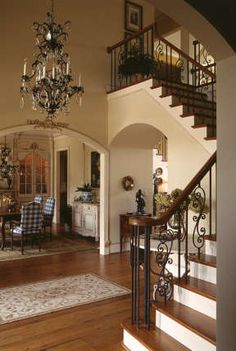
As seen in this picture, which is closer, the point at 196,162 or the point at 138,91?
the point at 196,162

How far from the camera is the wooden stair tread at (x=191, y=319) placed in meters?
2.49

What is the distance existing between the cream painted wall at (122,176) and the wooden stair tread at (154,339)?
4.22m

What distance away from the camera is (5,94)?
590 centimetres

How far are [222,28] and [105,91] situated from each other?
5.39 meters

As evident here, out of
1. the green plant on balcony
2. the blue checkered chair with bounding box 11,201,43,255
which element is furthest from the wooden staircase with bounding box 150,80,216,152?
the blue checkered chair with bounding box 11,201,43,255

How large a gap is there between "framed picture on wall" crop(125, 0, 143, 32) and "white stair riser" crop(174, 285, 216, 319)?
6205mm

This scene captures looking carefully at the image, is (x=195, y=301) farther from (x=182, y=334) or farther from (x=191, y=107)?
(x=191, y=107)

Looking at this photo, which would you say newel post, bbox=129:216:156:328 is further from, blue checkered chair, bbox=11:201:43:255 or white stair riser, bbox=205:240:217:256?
blue checkered chair, bbox=11:201:43:255

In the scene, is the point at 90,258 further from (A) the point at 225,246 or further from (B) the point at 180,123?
(A) the point at 225,246

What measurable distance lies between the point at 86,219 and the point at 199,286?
18.8 feet

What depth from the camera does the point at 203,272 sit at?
10.5 feet

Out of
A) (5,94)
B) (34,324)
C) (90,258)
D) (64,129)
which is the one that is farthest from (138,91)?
(34,324)

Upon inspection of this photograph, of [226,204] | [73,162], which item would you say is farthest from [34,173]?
[226,204]

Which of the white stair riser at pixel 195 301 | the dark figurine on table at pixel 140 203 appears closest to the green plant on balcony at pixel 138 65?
the dark figurine on table at pixel 140 203
